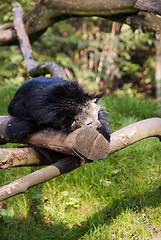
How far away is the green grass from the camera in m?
2.48

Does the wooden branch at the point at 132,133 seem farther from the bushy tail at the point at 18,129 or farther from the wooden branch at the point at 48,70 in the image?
the wooden branch at the point at 48,70

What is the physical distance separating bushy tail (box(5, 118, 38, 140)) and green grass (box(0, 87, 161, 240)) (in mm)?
1180

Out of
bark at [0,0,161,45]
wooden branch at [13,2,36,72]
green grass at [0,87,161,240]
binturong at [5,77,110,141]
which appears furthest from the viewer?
wooden branch at [13,2,36,72]

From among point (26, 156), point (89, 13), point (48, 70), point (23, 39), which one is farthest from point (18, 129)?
point (89, 13)

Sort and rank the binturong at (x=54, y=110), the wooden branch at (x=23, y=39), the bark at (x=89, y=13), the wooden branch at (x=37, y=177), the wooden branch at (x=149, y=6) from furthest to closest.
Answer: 1. the wooden branch at (x=23, y=39)
2. the bark at (x=89, y=13)
3. the wooden branch at (x=149, y=6)
4. the binturong at (x=54, y=110)
5. the wooden branch at (x=37, y=177)

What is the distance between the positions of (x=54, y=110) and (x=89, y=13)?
7.51 ft

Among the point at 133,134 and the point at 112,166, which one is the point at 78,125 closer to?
the point at 133,134

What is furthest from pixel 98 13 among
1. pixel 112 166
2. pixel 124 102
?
pixel 112 166

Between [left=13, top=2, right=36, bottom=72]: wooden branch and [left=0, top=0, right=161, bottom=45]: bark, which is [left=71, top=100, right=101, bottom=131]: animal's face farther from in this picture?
[left=0, top=0, right=161, bottom=45]: bark

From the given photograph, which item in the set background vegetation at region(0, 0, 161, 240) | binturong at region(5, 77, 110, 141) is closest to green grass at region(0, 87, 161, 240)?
background vegetation at region(0, 0, 161, 240)

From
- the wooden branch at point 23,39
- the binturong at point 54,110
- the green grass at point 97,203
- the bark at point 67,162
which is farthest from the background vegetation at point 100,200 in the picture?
the binturong at point 54,110

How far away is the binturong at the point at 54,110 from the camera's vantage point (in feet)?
5.59

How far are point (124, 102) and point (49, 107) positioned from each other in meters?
2.57

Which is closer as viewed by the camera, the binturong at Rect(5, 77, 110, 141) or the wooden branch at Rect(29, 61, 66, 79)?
the binturong at Rect(5, 77, 110, 141)
